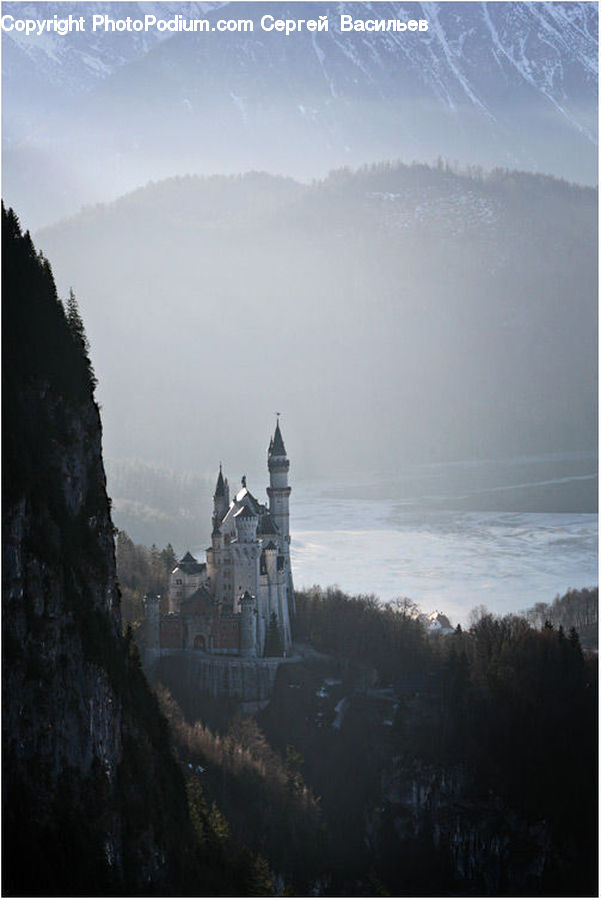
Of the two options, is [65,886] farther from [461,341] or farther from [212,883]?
[461,341]

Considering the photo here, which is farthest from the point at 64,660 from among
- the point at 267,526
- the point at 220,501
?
the point at 220,501

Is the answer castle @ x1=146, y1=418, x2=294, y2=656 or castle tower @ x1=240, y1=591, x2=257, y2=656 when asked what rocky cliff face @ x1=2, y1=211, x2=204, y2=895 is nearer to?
castle tower @ x1=240, y1=591, x2=257, y2=656

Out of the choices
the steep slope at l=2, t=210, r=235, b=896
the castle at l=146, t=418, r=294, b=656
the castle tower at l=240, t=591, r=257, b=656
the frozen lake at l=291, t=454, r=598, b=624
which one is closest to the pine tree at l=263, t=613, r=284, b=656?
the castle at l=146, t=418, r=294, b=656

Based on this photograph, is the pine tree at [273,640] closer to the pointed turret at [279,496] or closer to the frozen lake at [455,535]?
the pointed turret at [279,496]

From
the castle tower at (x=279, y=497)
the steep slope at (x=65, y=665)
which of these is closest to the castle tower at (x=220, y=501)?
the castle tower at (x=279, y=497)

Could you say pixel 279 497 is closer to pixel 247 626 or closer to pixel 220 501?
pixel 220 501

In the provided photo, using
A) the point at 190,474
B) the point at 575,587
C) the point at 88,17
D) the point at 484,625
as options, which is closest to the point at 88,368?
the point at 484,625
